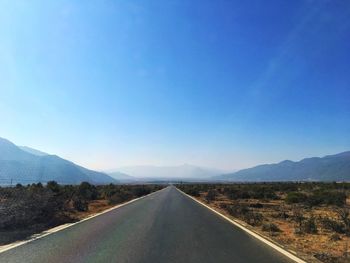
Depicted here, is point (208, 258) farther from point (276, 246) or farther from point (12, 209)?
point (12, 209)

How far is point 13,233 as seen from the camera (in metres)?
12.8

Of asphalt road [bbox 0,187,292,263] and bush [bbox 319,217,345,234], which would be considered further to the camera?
bush [bbox 319,217,345,234]

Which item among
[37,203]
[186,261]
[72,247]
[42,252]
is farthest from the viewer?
[37,203]

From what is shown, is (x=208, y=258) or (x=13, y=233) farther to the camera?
(x=13, y=233)

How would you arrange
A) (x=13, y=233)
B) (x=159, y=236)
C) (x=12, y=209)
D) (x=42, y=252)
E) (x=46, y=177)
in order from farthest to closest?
(x=46, y=177), (x=12, y=209), (x=13, y=233), (x=159, y=236), (x=42, y=252)

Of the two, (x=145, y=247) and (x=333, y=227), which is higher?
(x=333, y=227)

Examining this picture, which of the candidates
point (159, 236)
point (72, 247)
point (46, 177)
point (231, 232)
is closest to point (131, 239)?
point (159, 236)

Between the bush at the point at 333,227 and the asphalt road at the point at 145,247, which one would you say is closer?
the asphalt road at the point at 145,247

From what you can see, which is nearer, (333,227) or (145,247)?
(145,247)

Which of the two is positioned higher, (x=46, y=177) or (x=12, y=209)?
(x=46, y=177)

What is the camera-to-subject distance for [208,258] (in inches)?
331

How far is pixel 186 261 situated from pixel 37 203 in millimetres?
10619

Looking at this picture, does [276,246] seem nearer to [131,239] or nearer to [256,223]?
[131,239]

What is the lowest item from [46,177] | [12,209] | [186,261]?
[186,261]
